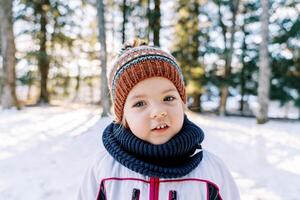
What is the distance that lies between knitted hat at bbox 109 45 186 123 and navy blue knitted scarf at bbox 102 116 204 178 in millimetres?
157

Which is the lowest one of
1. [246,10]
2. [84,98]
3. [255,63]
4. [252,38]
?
[84,98]

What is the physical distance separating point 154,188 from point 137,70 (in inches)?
19.3

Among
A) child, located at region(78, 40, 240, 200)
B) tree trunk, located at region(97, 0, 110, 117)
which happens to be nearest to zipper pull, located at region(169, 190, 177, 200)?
child, located at region(78, 40, 240, 200)

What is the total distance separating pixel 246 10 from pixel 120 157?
1549 centimetres

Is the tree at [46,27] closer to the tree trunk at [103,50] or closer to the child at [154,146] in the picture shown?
the tree trunk at [103,50]

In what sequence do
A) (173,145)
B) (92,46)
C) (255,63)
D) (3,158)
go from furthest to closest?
(92,46) → (255,63) → (3,158) → (173,145)

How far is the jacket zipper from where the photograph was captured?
153 centimetres

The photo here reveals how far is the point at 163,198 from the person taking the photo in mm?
1530

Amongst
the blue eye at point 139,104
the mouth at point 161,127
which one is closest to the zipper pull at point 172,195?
the mouth at point 161,127

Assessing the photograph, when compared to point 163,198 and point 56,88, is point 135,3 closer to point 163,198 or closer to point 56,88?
point 56,88

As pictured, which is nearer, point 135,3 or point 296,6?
point 296,6

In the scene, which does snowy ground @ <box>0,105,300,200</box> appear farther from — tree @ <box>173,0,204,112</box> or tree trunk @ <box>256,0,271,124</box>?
tree @ <box>173,0,204,112</box>

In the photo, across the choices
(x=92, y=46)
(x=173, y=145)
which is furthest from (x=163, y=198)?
(x=92, y=46)

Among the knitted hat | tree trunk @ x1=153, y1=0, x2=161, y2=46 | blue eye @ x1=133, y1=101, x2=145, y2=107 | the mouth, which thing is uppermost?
tree trunk @ x1=153, y1=0, x2=161, y2=46
